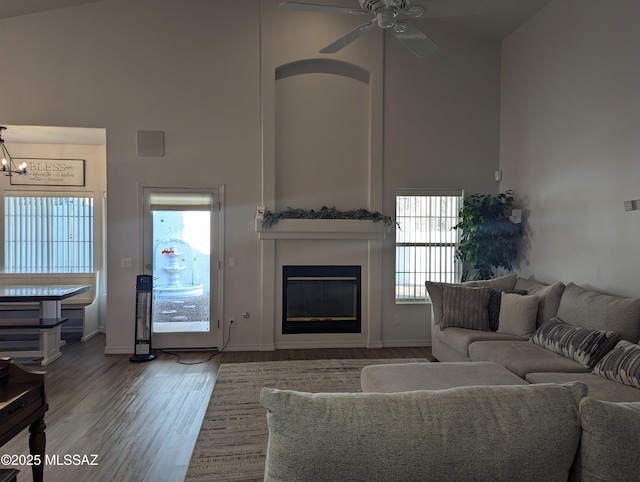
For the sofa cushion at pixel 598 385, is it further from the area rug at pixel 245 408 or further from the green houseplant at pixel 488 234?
the green houseplant at pixel 488 234

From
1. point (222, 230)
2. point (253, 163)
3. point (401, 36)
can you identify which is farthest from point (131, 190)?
point (401, 36)

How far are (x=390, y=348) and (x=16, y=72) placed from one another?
222 inches

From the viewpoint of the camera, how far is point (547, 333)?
3.38 m

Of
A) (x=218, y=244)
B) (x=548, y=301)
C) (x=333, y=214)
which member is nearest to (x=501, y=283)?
(x=548, y=301)

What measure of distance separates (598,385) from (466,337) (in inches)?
52.4

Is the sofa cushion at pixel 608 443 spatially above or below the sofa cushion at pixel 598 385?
above

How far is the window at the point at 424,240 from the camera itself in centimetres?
530

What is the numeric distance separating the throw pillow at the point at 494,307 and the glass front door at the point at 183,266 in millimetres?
3215

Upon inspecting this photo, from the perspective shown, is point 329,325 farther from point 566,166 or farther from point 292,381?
point 566,166

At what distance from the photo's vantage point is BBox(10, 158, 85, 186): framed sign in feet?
18.2

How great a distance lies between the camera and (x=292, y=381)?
152 inches

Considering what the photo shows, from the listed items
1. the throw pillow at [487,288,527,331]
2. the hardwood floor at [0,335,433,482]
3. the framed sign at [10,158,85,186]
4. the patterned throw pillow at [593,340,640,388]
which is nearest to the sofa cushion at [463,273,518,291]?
the throw pillow at [487,288,527,331]

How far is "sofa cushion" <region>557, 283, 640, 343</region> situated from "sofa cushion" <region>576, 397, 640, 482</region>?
2207mm

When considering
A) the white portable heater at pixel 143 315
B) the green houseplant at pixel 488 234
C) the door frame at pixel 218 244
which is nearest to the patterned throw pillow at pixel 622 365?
the green houseplant at pixel 488 234
